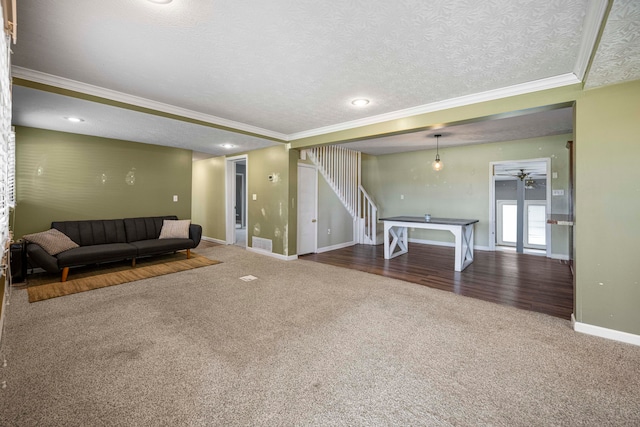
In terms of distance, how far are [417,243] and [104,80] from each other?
6900 mm

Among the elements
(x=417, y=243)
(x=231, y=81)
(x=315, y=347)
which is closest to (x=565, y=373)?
(x=315, y=347)

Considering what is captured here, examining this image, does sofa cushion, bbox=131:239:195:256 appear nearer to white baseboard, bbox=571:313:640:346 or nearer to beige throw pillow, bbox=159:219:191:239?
beige throw pillow, bbox=159:219:191:239

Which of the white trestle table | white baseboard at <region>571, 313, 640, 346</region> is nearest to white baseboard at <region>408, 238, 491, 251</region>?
the white trestle table

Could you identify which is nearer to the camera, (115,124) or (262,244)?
(115,124)

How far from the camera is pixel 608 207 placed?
2.45m

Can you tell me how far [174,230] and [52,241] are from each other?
1.74 meters

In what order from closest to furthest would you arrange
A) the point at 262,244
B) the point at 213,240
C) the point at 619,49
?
1. the point at 619,49
2. the point at 262,244
3. the point at 213,240

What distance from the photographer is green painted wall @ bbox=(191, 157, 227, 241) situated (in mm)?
7055

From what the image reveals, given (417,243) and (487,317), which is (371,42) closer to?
(487,317)

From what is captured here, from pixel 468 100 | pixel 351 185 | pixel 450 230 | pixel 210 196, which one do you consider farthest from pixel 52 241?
pixel 450 230

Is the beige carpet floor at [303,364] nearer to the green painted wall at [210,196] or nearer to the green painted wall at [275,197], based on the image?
the green painted wall at [275,197]

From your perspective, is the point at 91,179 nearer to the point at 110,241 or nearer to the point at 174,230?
the point at 110,241

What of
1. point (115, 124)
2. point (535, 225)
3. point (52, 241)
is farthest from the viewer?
point (535, 225)

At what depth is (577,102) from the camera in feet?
8.44
